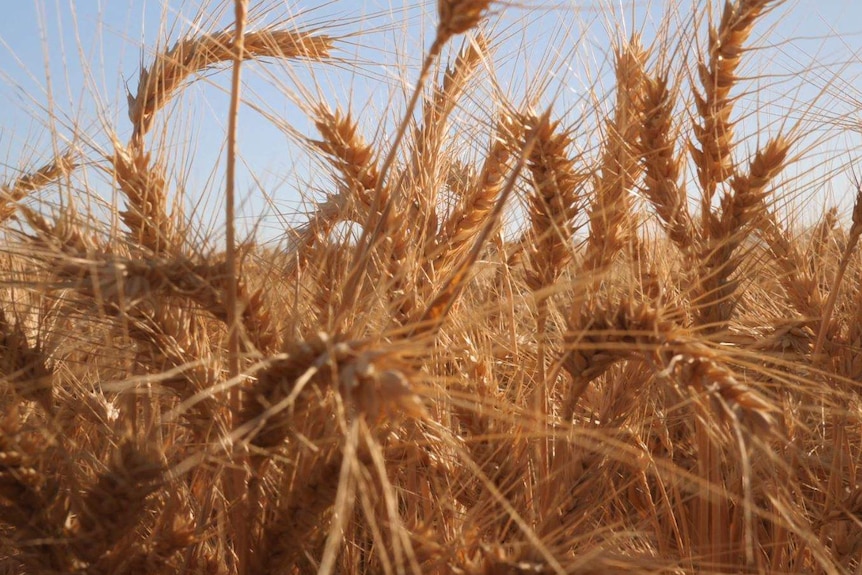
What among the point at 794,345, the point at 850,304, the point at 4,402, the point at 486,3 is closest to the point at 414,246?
the point at 486,3

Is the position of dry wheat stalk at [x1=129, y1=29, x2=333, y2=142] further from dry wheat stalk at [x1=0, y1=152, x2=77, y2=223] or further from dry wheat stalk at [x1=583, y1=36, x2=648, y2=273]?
dry wheat stalk at [x1=583, y1=36, x2=648, y2=273]

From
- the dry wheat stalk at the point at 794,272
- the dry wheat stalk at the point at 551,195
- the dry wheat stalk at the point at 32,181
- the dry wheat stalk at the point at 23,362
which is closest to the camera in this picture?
the dry wheat stalk at the point at 23,362

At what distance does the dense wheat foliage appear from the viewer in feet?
2.97

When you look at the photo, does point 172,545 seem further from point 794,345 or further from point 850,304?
point 850,304

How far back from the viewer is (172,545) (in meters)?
1.02

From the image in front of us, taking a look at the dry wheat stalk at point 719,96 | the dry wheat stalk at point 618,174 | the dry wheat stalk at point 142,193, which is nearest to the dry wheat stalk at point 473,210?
the dry wheat stalk at point 618,174

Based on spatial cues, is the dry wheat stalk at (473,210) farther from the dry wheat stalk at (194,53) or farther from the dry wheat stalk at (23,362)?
the dry wheat stalk at (23,362)

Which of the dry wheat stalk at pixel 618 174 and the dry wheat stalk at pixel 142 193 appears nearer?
the dry wheat stalk at pixel 142 193

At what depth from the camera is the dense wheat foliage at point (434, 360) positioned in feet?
2.97

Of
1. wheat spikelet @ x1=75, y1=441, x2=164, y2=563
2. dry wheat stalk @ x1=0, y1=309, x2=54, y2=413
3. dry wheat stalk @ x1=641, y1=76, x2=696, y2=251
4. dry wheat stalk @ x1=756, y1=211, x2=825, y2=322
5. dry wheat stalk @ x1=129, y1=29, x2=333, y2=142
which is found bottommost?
wheat spikelet @ x1=75, y1=441, x2=164, y2=563

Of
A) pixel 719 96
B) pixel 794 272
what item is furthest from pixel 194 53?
pixel 794 272

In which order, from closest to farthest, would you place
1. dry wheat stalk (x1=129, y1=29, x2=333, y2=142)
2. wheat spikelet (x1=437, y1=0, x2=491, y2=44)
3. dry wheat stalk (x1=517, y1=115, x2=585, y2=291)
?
wheat spikelet (x1=437, y1=0, x2=491, y2=44) < dry wheat stalk (x1=517, y1=115, x2=585, y2=291) < dry wheat stalk (x1=129, y1=29, x2=333, y2=142)

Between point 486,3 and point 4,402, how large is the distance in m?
0.98

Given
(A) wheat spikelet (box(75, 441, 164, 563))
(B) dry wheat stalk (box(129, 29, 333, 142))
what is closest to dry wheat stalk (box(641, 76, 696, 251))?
(B) dry wheat stalk (box(129, 29, 333, 142))
